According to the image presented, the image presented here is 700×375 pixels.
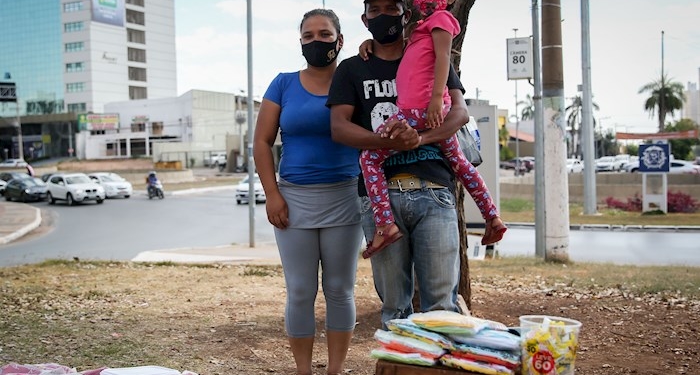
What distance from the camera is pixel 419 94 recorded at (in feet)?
10.5

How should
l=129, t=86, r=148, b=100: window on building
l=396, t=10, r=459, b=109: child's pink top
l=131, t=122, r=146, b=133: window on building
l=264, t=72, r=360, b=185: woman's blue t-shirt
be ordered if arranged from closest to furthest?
l=396, t=10, r=459, b=109: child's pink top < l=264, t=72, r=360, b=185: woman's blue t-shirt < l=131, t=122, r=146, b=133: window on building < l=129, t=86, r=148, b=100: window on building

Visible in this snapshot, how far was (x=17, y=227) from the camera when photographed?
22.9m

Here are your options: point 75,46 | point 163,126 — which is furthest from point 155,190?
point 75,46

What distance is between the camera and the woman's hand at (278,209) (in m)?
3.76

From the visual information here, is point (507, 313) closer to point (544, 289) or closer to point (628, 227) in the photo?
point (544, 289)

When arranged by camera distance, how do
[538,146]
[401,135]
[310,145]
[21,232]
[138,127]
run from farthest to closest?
[138,127]
[21,232]
[538,146]
[310,145]
[401,135]

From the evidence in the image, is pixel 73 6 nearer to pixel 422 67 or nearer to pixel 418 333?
pixel 422 67

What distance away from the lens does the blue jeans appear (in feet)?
10.7

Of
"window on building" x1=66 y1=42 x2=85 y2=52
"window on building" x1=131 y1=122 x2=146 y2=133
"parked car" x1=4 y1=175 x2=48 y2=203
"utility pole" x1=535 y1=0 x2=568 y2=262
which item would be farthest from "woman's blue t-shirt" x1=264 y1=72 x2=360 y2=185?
"window on building" x1=66 y1=42 x2=85 y2=52

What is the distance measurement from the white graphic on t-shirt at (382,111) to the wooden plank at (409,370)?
107 cm

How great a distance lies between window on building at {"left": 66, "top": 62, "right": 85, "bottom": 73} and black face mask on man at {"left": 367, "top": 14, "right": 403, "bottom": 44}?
99.1 metres

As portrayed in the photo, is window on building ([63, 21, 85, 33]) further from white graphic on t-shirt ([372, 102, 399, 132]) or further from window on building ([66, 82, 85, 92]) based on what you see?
white graphic on t-shirt ([372, 102, 399, 132])

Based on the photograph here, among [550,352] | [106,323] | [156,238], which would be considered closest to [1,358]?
[106,323]

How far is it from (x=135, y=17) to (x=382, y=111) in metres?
106
